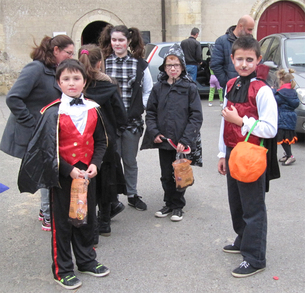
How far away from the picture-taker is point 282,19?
15.9 metres

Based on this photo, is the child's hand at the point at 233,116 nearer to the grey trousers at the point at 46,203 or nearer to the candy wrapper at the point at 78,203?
the candy wrapper at the point at 78,203

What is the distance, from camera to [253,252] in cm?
302

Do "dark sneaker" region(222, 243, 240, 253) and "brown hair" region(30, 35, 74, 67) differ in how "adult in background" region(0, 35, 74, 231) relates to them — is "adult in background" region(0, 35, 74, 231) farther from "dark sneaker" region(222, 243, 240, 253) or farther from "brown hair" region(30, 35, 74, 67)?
"dark sneaker" region(222, 243, 240, 253)

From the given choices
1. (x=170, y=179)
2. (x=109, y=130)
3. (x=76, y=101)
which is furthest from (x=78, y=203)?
(x=170, y=179)

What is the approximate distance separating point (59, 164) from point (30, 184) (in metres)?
0.25

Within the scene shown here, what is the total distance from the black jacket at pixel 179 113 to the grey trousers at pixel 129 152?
0.30 m

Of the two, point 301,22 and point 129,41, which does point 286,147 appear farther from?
point 301,22

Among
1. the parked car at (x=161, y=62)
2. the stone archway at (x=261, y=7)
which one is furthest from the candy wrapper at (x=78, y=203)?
the stone archway at (x=261, y=7)

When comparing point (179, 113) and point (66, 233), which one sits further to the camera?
point (179, 113)

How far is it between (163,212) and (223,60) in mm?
2778

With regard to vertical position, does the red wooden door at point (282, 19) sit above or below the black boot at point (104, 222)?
above

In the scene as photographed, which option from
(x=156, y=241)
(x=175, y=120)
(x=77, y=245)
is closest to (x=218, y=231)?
(x=156, y=241)

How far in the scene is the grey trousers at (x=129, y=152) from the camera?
4.25 m

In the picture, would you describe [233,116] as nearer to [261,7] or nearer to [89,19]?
[89,19]
